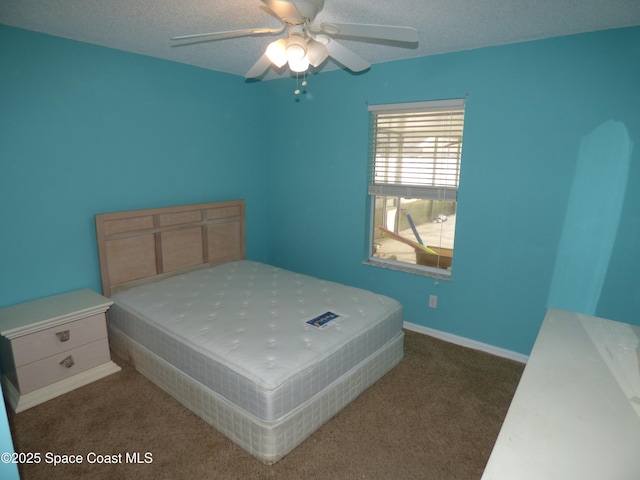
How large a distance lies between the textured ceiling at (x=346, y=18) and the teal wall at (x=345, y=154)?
0.20 m

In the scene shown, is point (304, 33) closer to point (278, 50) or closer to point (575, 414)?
point (278, 50)

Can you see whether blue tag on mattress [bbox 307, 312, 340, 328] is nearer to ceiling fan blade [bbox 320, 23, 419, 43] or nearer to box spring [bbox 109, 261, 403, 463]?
box spring [bbox 109, 261, 403, 463]

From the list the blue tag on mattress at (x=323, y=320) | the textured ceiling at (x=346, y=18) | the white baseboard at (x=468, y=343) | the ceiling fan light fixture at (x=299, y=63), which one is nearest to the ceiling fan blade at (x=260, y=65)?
the textured ceiling at (x=346, y=18)

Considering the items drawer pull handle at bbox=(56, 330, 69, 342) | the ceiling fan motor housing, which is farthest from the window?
drawer pull handle at bbox=(56, 330, 69, 342)

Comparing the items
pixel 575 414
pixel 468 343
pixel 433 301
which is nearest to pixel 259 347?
pixel 575 414

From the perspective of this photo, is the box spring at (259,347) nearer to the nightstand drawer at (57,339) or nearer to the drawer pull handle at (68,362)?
the nightstand drawer at (57,339)

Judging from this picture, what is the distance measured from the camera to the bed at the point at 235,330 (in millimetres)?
2025

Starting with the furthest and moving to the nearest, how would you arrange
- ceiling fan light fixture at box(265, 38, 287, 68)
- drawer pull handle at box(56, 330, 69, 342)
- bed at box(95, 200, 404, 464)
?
1. drawer pull handle at box(56, 330, 69, 342)
2. bed at box(95, 200, 404, 464)
3. ceiling fan light fixture at box(265, 38, 287, 68)

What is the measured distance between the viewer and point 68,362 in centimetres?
258

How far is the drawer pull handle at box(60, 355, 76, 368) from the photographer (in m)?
2.56

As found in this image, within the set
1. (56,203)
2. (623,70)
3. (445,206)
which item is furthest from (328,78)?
(56,203)

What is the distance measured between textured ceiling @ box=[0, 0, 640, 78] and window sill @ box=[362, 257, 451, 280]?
6.08 feet

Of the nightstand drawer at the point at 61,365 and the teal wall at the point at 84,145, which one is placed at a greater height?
the teal wall at the point at 84,145

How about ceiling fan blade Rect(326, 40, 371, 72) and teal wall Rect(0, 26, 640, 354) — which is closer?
ceiling fan blade Rect(326, 40, 371, 72)
